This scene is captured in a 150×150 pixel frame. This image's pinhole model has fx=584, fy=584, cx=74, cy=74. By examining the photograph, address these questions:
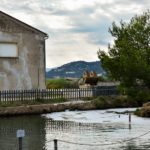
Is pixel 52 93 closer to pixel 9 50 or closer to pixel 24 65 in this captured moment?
pixel 24 65

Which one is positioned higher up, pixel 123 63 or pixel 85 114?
pixel 123 63

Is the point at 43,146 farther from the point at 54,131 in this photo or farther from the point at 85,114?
the point at 85,114

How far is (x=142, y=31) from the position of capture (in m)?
50.8

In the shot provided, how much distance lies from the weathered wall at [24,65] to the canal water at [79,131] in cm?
980

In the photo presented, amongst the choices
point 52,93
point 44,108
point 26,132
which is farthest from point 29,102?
point 26,132

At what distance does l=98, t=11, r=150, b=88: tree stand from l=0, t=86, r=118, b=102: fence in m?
3.36

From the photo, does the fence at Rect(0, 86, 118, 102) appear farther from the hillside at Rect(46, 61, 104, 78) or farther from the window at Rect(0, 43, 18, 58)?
the hillside at Rect(46, 61, 104, 78)

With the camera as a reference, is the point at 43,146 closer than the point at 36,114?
Yes

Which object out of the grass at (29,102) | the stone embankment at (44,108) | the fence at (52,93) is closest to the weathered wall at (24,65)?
the fence at (52,93)

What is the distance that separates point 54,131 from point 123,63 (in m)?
18.3

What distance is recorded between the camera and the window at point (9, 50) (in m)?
49.9

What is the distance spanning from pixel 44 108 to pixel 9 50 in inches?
351

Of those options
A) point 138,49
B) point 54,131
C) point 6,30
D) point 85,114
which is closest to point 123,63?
point 138,49

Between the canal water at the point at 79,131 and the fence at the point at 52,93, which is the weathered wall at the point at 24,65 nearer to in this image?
the fence at the point at 52,93
